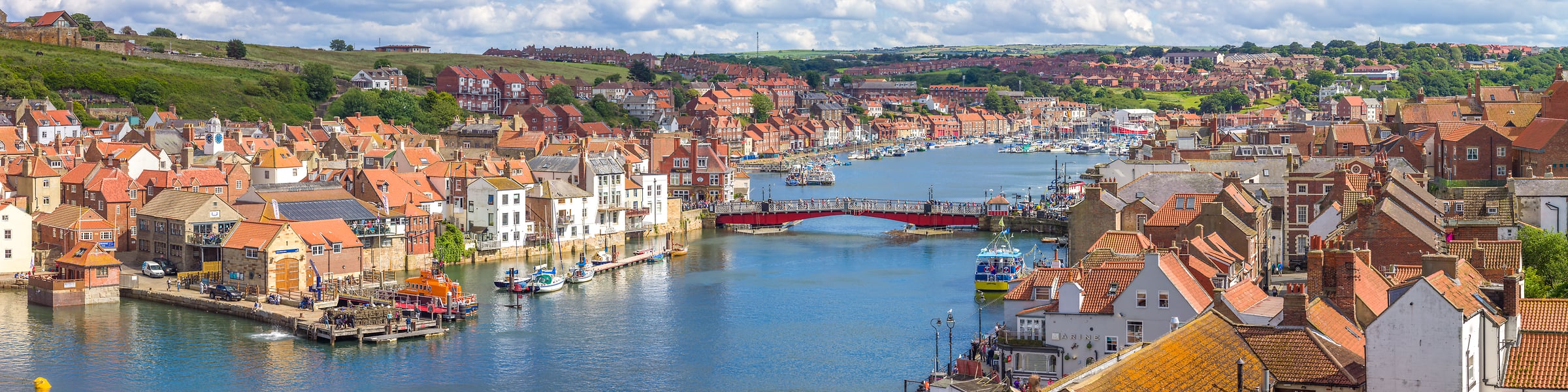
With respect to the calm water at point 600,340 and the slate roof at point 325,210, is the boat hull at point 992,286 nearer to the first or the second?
the calm water at point 600,340

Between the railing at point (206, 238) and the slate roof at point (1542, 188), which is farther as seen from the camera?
the railing at point (206, 238)

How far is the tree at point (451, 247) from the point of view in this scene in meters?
56.5

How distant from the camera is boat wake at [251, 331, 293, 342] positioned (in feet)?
132

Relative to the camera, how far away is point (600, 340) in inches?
1591

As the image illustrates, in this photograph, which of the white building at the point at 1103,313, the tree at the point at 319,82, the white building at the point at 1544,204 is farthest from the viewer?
the tree at the point at 319,82

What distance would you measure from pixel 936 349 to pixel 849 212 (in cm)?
3830

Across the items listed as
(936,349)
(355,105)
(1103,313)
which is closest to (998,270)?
(936,349)

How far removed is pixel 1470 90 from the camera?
8400 cm

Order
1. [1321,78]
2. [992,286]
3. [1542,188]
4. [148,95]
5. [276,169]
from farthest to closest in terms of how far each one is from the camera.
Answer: [1321,78]
[148,95]
[276,169]
[992,286]
[1542,188]

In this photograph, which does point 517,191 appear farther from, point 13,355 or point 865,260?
point 13,355

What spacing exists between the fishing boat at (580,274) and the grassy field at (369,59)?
8814 centimetres

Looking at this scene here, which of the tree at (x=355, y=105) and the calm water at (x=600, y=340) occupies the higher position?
the tree at (x=355, y=105)

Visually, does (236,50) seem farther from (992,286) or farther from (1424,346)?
(1424,346)

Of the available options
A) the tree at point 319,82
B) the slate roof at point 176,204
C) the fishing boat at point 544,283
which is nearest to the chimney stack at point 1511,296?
the fishing boat at point 544,283
